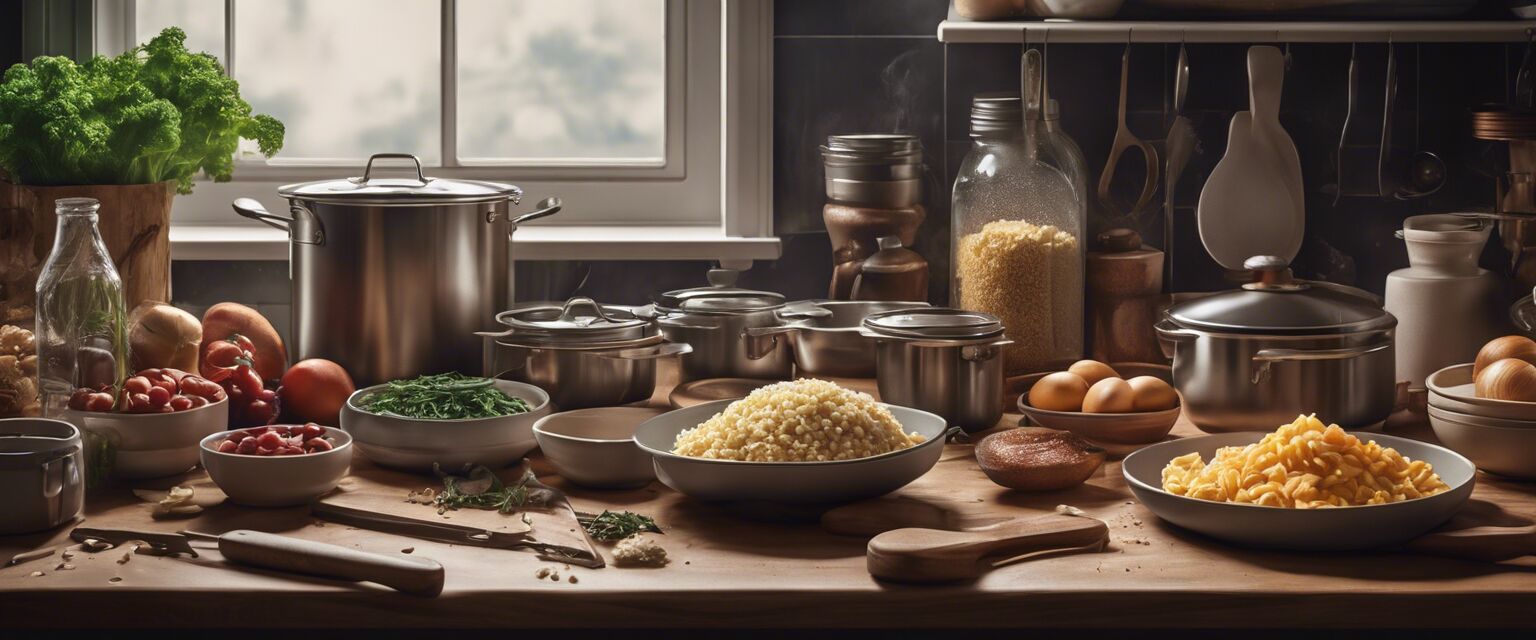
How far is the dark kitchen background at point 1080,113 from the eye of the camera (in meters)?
2.25

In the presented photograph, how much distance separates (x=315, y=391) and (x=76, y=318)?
0.28 meters

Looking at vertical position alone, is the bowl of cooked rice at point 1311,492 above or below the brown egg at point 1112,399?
below

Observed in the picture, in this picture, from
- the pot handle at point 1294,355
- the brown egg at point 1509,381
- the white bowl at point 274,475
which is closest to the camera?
the white bowl at point 274,475

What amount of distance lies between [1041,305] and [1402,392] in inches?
18.5

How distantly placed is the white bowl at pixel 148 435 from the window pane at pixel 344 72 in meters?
0.96

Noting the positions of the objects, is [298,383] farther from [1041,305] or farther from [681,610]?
[1041,305]

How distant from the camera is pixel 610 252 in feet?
7.47

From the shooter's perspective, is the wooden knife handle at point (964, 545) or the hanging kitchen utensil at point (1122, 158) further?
the hanging kitchen utensil at point (1122, 158)

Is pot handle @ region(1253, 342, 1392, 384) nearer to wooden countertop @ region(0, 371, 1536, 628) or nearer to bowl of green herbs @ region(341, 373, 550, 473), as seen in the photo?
wooden countertop @ region(0, 371, 1536, 628)

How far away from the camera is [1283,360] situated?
1.67 metres

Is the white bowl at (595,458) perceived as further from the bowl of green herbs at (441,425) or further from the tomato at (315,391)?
the tomato at (315,391)

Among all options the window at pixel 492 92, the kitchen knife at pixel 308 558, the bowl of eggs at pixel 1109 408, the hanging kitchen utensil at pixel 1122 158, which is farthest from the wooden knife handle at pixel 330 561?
the hanging kitchen utensil at pixel 1122 158

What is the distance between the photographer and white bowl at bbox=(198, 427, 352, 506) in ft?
4.72

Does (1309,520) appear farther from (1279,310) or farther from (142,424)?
(142,424)
